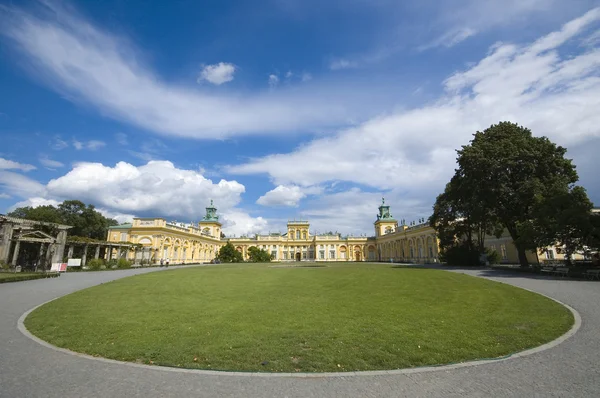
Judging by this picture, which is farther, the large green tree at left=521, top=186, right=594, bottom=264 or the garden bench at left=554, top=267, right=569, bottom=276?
the garden bench at left=554, top=267, right=569, bottom=276

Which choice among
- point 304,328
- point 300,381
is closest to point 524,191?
point 304,328

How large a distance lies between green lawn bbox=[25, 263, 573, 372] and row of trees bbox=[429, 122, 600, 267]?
12260 mm

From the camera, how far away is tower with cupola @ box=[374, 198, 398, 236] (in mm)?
87512

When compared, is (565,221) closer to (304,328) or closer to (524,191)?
(524,191)

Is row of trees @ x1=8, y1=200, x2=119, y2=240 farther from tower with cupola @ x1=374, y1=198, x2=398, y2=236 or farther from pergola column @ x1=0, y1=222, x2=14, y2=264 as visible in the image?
tower with cupola @ x1=374, y1=198, x2=398, y2=236

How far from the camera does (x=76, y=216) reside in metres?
58.8

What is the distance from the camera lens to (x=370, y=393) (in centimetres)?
457

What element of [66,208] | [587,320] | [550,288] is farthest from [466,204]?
[66,208]

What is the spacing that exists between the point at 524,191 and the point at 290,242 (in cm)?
7735

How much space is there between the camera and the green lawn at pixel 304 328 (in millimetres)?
5961

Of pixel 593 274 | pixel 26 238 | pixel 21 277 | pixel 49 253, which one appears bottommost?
pixel 21 277

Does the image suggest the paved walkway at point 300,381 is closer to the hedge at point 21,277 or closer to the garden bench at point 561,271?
the hedge at point 21,277

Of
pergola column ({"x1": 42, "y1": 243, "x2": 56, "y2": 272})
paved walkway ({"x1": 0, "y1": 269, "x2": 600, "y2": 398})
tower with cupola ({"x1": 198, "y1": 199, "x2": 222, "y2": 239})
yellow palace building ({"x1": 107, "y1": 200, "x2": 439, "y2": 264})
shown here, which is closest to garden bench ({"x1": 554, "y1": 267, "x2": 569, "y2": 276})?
paved walkway ({"x1": 0, "y1": 269, "x2": 600, "y2": 398})

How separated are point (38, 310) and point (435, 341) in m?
12.3
